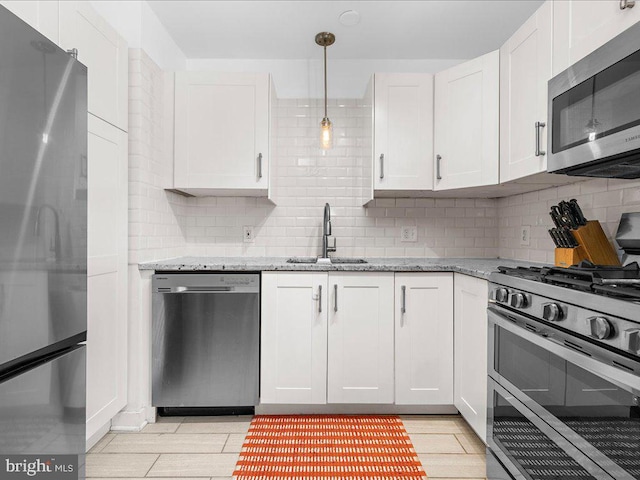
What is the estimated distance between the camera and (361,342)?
235 centimetres

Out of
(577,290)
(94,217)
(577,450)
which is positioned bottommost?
(577,450)

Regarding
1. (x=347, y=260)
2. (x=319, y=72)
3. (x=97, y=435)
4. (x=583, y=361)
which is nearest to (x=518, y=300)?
(x=583, y=361)

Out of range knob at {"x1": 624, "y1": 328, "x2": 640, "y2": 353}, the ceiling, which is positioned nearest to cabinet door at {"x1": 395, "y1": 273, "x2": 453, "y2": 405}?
range knob at {"x1": 624, "y1": 328, "x2": 640, "y2": 353}

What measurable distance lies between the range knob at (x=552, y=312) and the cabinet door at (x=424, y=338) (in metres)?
1.00

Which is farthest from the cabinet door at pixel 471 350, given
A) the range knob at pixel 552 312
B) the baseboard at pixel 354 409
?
the range knob at pixel 552 312

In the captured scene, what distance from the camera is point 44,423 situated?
96 centimetres

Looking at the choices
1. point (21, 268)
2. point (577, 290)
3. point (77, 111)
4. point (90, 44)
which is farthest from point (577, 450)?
point (90, 44)

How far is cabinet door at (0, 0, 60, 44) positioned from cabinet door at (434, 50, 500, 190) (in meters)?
2.07

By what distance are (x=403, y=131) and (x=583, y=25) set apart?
3.88 feet

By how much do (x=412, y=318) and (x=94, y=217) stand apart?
1773 mm

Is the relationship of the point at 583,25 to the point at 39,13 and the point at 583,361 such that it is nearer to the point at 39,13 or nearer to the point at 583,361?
the point at 583,361

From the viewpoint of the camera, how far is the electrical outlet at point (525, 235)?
8.47 feet

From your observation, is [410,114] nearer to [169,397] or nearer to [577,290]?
[577,290]

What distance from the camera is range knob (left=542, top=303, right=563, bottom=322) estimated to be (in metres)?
1.26
